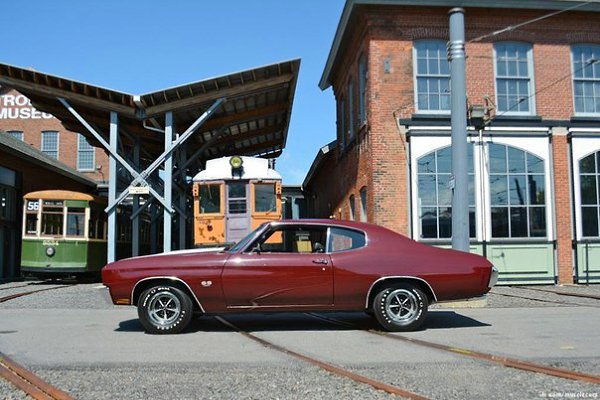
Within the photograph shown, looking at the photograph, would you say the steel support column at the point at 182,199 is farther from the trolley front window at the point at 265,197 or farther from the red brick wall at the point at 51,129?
the red brick wall at the point at 51,129

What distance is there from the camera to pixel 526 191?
15844 mm

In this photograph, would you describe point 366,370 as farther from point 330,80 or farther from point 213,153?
point 213,153

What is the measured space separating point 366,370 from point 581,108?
45.3 feet

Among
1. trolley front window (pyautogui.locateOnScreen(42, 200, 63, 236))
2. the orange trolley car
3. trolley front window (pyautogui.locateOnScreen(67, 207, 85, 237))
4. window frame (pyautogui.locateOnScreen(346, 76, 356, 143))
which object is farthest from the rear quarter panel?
trolley front window (pyautogui.locateOnScreen(42, 200, 63, 236))

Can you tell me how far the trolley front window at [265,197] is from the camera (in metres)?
16.3

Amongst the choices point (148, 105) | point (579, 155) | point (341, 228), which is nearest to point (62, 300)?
point (148, 105)

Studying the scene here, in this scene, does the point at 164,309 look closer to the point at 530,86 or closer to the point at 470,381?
the point at 470,381

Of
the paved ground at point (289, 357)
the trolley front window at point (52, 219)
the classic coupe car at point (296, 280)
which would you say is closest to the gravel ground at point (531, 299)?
the paved ground at point (289, 357)

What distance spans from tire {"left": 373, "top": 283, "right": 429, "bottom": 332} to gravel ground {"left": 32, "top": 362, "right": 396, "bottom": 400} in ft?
7.22

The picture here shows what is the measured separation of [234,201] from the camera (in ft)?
53.6

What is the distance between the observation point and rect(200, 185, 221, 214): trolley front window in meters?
16.3

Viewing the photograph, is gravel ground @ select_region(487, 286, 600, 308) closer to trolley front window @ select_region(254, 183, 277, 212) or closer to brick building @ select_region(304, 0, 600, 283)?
brick building @ select_region(304, 0, 600, 283)

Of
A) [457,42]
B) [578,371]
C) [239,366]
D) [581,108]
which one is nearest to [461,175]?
[457,42]

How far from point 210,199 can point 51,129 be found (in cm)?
2821
